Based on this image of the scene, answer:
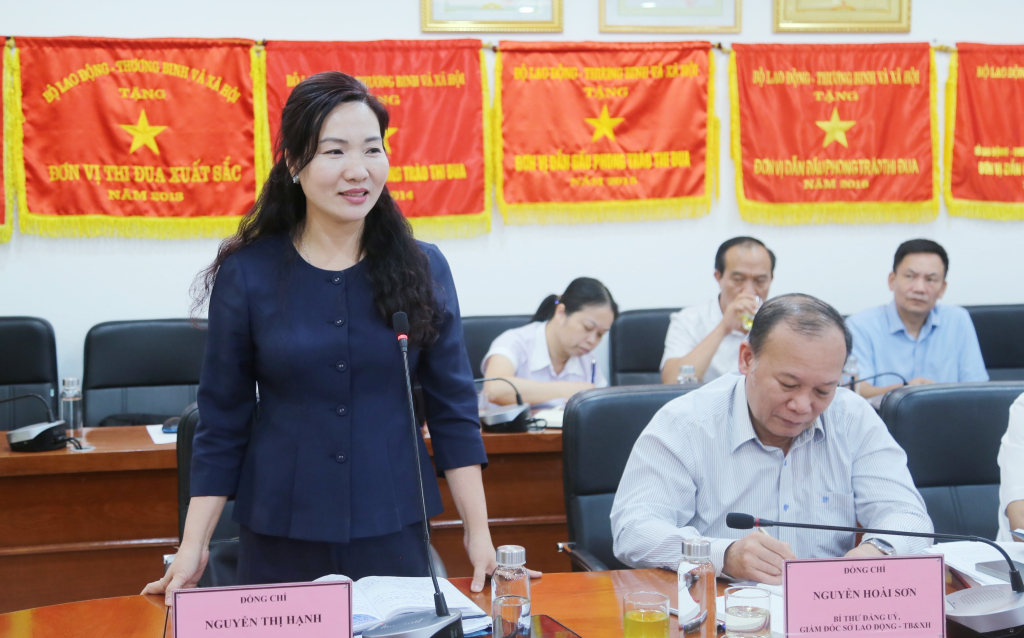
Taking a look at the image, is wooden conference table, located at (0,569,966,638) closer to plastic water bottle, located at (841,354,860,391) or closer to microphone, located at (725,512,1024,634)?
microphone, located at (725,512,1024,634)

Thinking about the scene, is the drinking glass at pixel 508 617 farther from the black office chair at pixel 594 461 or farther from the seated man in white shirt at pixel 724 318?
the seated man in white shirt at pixel 724 318

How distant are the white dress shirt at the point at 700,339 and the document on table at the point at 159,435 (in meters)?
1.67

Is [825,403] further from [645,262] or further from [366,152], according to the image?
[645,262]

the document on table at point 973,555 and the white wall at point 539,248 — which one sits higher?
the white wall at point 539,248

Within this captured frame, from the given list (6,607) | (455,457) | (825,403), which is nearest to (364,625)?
(455,457)

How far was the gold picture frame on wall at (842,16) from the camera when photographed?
3961 mm

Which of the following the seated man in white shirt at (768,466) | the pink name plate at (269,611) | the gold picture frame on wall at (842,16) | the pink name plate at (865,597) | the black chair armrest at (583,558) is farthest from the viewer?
the gold picture frame on wall at (842,16)

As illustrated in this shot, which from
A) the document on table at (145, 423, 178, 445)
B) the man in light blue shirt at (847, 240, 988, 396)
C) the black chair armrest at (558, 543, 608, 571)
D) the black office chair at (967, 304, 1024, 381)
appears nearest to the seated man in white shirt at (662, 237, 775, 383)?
the man in light blue shirt at (847, 240, 988, 396)

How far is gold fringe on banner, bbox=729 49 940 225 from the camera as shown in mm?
→ 4008

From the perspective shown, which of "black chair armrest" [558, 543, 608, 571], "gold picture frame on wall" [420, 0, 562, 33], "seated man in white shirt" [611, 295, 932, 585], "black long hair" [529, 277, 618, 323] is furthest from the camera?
"gold picture frame on wall" [420, 0, 562, 33]

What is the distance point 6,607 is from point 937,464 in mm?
2286

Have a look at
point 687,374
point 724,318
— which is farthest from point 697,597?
point 724,318

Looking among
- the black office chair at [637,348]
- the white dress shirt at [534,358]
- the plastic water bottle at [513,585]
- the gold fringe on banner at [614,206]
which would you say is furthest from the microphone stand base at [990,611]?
the gold fringe on banner at [614,206]

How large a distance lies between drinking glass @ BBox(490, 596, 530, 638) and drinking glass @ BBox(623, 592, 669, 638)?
14 cm
